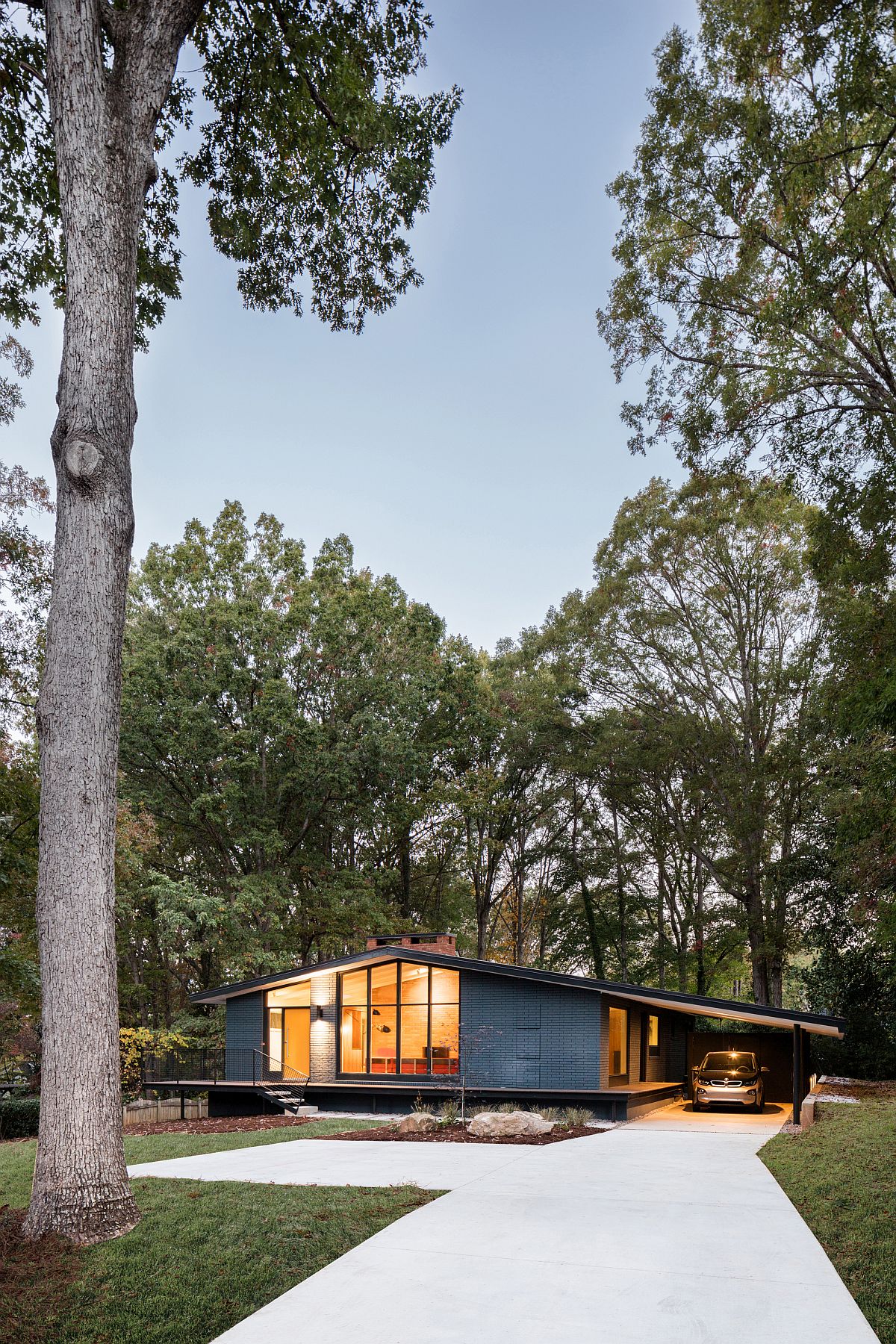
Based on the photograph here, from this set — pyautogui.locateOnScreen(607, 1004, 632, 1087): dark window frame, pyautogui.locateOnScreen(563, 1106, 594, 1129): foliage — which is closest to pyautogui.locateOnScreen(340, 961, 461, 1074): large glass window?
pyautogui.locateOnScreen(607, 1004, 632, 1087): dark window frame

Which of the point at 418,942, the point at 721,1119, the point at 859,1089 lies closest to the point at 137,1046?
the point at 418,942

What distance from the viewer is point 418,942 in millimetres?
20938

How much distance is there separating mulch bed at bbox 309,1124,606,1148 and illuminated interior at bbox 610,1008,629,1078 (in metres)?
4.67

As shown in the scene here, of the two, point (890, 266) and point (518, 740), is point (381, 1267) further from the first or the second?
point (518, 740)

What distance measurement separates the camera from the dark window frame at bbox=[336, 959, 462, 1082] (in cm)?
1936

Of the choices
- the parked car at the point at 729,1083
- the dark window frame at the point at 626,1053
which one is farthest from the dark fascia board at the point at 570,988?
the parked car at the point at 729,1083

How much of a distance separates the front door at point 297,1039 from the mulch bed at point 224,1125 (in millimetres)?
2160

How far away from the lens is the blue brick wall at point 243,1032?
20734 mm

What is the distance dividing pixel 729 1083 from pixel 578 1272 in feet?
47.6

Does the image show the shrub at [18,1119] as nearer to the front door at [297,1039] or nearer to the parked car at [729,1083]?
the front door at [297,1039]

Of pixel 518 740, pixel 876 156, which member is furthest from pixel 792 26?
pixel 518 740

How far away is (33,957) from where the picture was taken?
17141mm

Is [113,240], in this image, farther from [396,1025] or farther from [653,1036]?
[653,1036]

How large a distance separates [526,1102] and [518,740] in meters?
14.8
